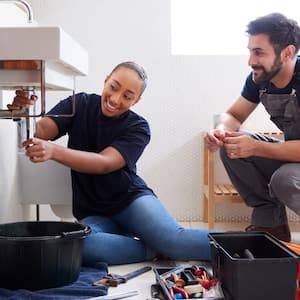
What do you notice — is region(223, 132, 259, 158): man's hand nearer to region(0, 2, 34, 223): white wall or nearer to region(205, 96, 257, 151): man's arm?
region(205, 96, 257, 151): man's arm

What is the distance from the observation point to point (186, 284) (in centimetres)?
135

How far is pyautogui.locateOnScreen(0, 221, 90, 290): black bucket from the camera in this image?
133cm

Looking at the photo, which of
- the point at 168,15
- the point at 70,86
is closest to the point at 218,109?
the point at 168,15

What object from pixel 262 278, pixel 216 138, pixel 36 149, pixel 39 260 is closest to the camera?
pixel 262 278

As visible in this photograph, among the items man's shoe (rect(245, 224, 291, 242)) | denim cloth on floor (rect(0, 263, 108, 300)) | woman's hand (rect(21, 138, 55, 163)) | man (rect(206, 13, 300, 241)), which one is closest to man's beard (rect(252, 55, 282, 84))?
man (rect(206, 13, 300, 241))

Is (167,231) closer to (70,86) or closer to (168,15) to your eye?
(70,86)

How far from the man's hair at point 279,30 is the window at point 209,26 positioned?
87 cm

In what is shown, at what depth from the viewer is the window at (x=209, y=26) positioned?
2.83 meters

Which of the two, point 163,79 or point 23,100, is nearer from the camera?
point 23,100

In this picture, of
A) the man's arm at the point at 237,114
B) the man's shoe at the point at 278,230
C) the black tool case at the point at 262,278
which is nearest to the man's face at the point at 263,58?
the man's arm at the point at 237,114

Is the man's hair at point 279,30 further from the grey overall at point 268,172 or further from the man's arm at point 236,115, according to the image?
the man's arm at point 236,115

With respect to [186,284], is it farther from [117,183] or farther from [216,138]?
[216,138]

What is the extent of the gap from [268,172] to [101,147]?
70 centimetres

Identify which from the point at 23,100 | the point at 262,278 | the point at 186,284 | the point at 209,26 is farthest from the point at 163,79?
the point at 262,278
